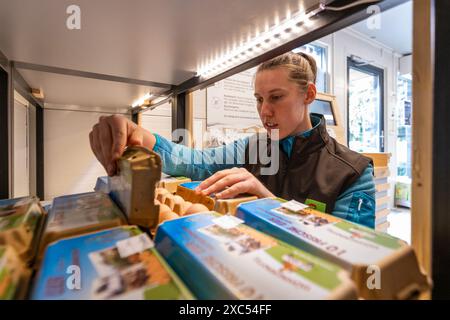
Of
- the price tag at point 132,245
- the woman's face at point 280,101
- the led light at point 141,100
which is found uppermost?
the led light at point 141,100

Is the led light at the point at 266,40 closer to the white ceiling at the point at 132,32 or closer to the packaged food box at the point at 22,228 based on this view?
the white ceiling at the point at 132,32

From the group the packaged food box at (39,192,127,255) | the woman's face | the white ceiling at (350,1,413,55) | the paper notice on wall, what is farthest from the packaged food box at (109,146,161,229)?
the white ceiling at (350,1,413,55)

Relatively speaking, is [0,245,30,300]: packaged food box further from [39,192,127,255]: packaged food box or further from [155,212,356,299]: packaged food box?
[155,212,356,299]: packaged food box

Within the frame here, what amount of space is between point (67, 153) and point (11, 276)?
1479 mm

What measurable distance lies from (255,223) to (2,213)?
52 cm

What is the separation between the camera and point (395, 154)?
377 cm

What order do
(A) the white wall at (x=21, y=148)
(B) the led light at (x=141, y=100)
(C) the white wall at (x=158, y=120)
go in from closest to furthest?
(A) the white wall at (x=21, y=148) → (B) the led light at (x=141, y=100) → (C) the white wall at (x=158, y=120)

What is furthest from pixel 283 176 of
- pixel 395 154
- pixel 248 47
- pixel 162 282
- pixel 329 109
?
pixel 395 154

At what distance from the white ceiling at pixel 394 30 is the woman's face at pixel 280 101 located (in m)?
2.48

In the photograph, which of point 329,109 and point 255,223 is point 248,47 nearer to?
point 255,223

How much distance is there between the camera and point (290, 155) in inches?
36.2

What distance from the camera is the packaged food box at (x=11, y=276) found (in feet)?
0.82

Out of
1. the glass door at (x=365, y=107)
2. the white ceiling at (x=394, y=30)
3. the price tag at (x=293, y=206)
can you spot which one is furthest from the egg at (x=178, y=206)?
the glass door at (x=365, y=107)

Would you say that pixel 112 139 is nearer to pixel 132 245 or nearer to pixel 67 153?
pixel 132 245
